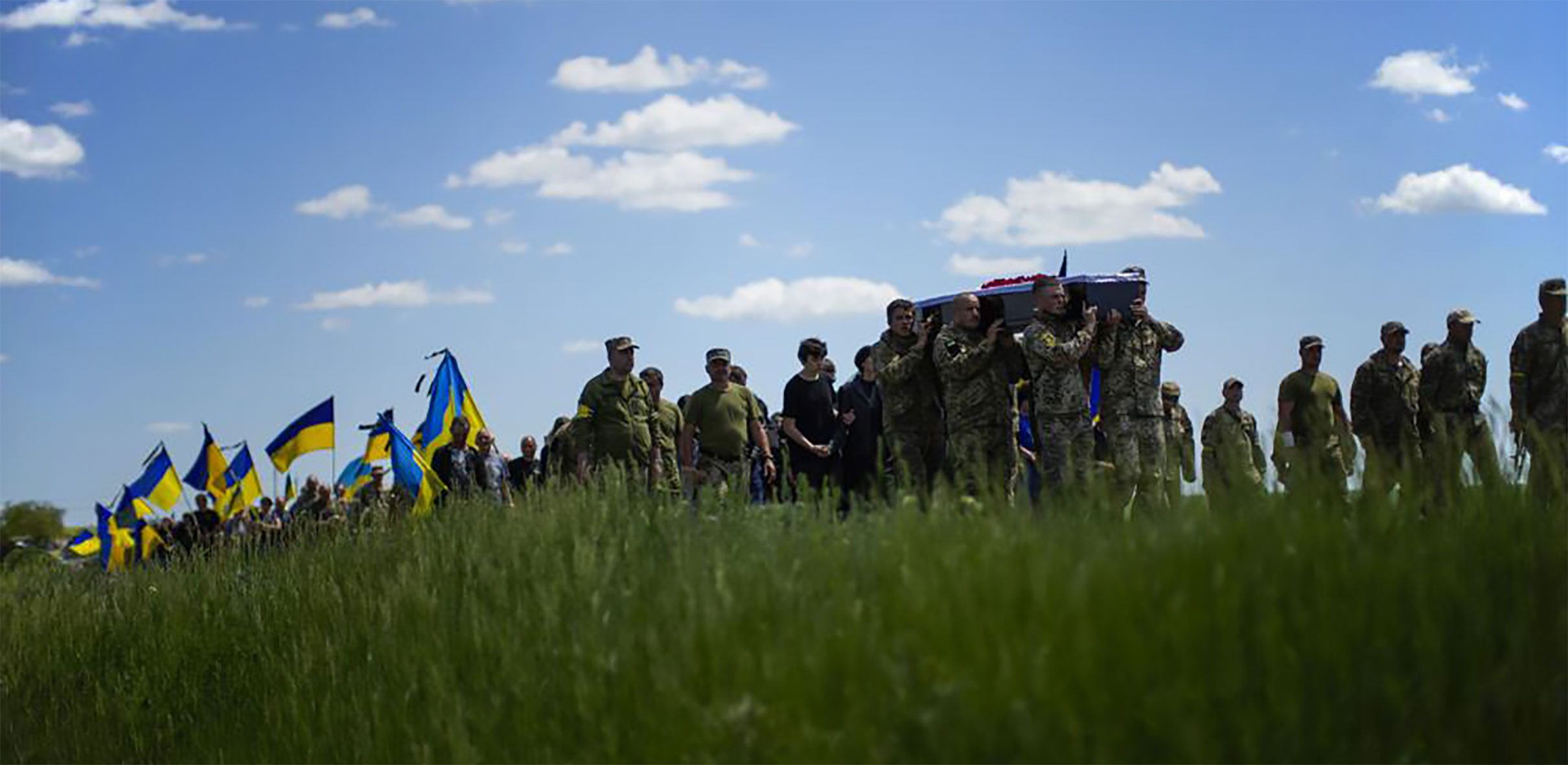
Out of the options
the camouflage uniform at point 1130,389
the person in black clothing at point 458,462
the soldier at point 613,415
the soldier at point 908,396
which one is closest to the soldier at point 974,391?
the soldier at point 908,396

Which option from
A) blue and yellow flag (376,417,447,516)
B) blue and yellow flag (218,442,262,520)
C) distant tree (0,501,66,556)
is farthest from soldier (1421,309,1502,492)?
distant tree (0,501,66,556)

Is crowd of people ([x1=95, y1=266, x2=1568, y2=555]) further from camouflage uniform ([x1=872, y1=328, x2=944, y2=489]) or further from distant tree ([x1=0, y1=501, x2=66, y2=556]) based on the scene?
distant tree ([x1=0, y1=501, x2=66, y2=556])

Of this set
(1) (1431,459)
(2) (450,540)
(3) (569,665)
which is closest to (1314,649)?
(1) (1431,459)

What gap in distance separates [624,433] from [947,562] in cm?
1021

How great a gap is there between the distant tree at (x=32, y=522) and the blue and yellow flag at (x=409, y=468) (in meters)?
67.5

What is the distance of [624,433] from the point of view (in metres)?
17.2

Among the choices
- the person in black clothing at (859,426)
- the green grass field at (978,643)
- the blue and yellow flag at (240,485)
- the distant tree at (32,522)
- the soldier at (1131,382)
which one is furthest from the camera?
the distant tree at (32,522)

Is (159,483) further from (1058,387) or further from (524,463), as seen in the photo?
(1058,387)

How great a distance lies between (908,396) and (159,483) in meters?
20.8

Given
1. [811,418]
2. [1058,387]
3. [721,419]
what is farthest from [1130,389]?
[721,419]

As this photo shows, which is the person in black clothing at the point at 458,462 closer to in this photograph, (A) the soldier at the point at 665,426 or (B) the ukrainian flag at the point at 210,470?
(A) the soldier at the point at 665,426

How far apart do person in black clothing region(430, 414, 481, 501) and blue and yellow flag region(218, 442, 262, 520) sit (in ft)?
39.6

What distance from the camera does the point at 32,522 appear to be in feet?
284

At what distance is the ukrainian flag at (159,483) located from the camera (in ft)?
105
